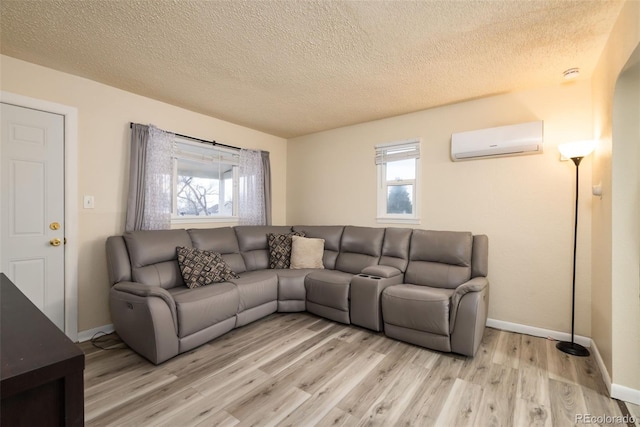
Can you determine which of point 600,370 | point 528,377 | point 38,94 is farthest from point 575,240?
point 38,94

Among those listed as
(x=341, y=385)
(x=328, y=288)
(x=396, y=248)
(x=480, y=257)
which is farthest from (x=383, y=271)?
(x=341, y=385)

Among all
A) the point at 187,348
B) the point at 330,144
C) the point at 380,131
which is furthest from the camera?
the point at 330,144

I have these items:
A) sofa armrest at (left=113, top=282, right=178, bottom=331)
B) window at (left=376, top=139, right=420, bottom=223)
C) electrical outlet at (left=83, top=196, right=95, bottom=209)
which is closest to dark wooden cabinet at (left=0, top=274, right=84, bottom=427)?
sofa armrest at (left=113, top=282, right=178, bottom=331)

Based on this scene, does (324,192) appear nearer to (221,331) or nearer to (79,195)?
(221,331)

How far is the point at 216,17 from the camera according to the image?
1.83 meters

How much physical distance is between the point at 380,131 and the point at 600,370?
3.14 m

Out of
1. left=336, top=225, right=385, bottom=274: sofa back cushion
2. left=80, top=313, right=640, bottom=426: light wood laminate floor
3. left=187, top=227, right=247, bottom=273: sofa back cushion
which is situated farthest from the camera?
left=336, top=225, right=385, bottom=274: sofa back cushion

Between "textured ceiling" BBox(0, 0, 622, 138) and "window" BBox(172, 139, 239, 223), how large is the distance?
0.74 m

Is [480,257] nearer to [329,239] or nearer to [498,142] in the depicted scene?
[498,142]

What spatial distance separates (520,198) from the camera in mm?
2885

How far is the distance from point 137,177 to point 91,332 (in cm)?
156

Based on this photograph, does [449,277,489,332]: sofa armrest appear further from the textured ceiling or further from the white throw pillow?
the textured ceiling

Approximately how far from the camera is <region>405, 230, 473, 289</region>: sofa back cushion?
288 centimetres

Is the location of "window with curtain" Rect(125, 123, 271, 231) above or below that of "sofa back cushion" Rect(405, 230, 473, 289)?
above
